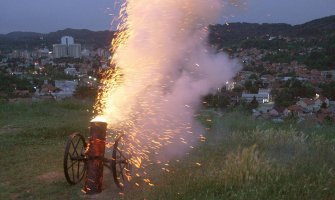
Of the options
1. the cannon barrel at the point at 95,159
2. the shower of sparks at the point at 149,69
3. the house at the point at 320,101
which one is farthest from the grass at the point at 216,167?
the house at the point at 320,101

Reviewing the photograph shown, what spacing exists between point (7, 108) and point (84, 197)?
8.98m

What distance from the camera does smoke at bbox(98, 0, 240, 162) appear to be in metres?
8.47

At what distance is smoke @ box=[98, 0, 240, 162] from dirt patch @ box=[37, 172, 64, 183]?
1.29 metres

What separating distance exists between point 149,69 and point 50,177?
109 inches

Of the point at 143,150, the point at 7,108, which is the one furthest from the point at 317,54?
the point at 143,150

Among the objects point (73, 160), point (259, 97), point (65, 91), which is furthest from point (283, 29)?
point (73, 160)

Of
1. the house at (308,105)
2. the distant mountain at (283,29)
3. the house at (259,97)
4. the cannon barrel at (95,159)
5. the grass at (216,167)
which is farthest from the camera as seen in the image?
the distant mountain at (283,29)

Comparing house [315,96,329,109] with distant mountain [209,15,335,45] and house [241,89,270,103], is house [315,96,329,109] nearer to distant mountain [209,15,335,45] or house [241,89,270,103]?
house [241,89,270,103]

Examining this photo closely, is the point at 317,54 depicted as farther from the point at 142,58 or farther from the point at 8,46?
the point at 8,46

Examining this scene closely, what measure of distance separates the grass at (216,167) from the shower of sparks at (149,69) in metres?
0.81

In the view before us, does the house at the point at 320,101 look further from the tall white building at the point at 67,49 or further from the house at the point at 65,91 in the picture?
the tall white building at the point at 67,49

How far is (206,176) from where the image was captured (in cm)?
662

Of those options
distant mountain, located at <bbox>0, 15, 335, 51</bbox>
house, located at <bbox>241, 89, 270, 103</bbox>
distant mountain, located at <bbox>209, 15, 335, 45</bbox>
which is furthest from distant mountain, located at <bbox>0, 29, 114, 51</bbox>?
house, located at <bbox>241, 89, 270, 103</bbox>

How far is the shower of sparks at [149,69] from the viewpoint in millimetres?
8359
